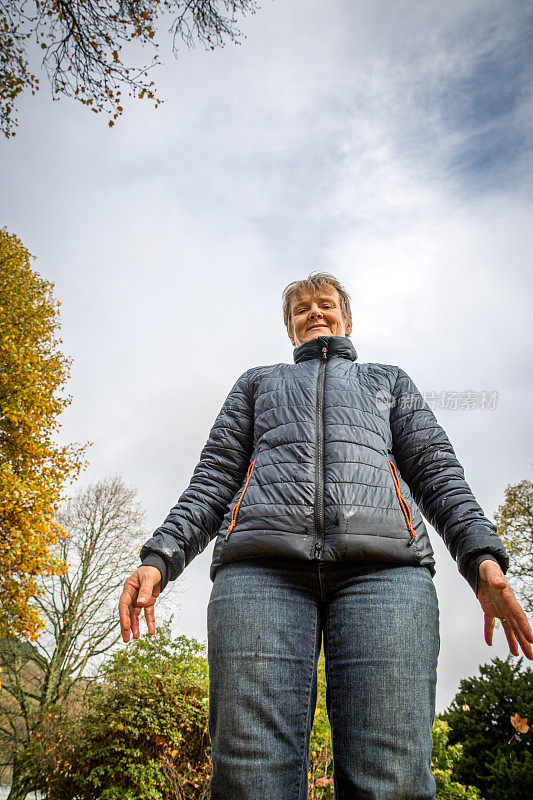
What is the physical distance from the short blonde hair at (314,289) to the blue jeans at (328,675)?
1321 mm

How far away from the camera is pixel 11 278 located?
10.8 meters

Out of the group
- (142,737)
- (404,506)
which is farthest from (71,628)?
(404,506)

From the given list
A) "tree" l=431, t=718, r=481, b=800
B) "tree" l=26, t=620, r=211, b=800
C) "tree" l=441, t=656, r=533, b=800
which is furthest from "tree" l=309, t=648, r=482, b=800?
"tree" l=441, t=656, r=533, b=800

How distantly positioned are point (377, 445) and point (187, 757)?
834 cm

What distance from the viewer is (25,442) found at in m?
9.62

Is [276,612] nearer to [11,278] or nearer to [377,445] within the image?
[377,445]

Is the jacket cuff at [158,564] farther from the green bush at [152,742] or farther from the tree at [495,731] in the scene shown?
the tree at [495,731]

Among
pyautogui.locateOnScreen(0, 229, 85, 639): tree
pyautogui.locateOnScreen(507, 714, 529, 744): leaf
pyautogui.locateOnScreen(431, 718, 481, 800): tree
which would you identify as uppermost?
pyautogui.locateOnScreen(0, 229, 85, 639): tree

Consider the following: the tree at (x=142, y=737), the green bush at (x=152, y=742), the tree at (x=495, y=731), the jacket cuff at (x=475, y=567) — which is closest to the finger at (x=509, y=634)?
the jacket cuff at (x=475, y=567)

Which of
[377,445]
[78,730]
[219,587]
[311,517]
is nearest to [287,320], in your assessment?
[377,445]

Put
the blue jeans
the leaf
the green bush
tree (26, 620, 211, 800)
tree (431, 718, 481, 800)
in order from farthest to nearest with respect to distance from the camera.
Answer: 1. the leaf
2. tree (26, 620, 211, 800)
3. the green bush
4. tree (431, 718, 481, 800)
5. the blue jeans

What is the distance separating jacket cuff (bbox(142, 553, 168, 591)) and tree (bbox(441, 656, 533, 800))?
13059 millimetres

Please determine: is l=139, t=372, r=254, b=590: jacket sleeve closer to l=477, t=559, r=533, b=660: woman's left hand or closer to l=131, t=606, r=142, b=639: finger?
l=131, t=606, r=142, b=639: finger

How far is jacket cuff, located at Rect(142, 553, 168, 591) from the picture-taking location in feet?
4.91
